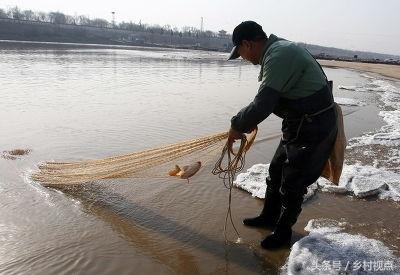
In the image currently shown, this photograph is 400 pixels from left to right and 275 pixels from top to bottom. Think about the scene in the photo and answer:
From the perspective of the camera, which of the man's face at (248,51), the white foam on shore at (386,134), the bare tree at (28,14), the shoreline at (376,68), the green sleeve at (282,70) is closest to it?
the green sleeve at (282,70)

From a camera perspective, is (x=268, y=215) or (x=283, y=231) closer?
(x=283, y=231)

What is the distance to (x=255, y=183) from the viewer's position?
5.16 meters

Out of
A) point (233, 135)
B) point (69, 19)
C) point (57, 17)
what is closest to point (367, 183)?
point (233, 135)

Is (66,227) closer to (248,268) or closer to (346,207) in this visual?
(248,268)

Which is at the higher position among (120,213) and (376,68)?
(120,213)

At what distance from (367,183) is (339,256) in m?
2.01

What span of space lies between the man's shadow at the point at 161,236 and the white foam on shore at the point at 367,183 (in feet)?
6.53

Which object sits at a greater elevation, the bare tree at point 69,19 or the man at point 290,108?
the bare tree at point 69,19

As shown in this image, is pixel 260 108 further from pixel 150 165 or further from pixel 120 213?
pixel 120 213

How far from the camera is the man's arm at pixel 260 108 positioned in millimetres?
3010

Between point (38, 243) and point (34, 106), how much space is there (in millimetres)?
7503

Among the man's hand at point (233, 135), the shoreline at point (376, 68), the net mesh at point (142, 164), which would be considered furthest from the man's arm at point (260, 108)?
the shoreline at point (376, 68)

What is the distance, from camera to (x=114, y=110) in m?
10.4

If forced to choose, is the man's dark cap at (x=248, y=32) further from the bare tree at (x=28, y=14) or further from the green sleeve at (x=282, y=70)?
the bare tree at (x=28, y=14)
